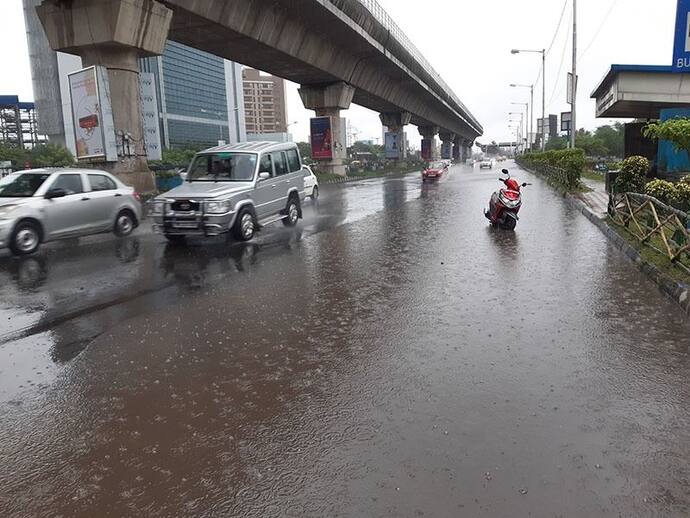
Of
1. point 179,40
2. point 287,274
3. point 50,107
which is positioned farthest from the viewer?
point 50,107

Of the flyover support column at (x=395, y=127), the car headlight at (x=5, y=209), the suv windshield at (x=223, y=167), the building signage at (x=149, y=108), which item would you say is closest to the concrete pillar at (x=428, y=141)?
the flyover support column at (x=395, y=127)

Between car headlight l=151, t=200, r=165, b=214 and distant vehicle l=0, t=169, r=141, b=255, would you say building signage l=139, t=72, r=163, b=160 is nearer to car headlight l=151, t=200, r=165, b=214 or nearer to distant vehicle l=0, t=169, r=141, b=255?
distant vehicle l=0, t=169, r=141, b=255

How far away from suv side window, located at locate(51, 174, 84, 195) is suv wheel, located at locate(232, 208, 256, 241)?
11.4 ft

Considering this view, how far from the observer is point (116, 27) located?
63.8ft

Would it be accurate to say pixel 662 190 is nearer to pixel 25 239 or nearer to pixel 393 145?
pixel 25 239

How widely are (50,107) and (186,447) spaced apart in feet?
362

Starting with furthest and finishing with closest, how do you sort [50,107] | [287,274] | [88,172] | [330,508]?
[50,107], [88,172], [287,274], [330,508]

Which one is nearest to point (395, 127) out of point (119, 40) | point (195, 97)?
point (119, 40)

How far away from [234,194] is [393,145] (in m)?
59.4

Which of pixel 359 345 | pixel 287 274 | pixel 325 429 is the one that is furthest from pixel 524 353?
pixel 287 274

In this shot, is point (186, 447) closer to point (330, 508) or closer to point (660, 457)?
point (330, 508)

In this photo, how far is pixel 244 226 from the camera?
11805 millimetres

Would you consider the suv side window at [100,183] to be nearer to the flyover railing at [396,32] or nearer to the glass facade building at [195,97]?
the flyover railing at [396,32]

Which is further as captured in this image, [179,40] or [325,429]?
[179,40]
